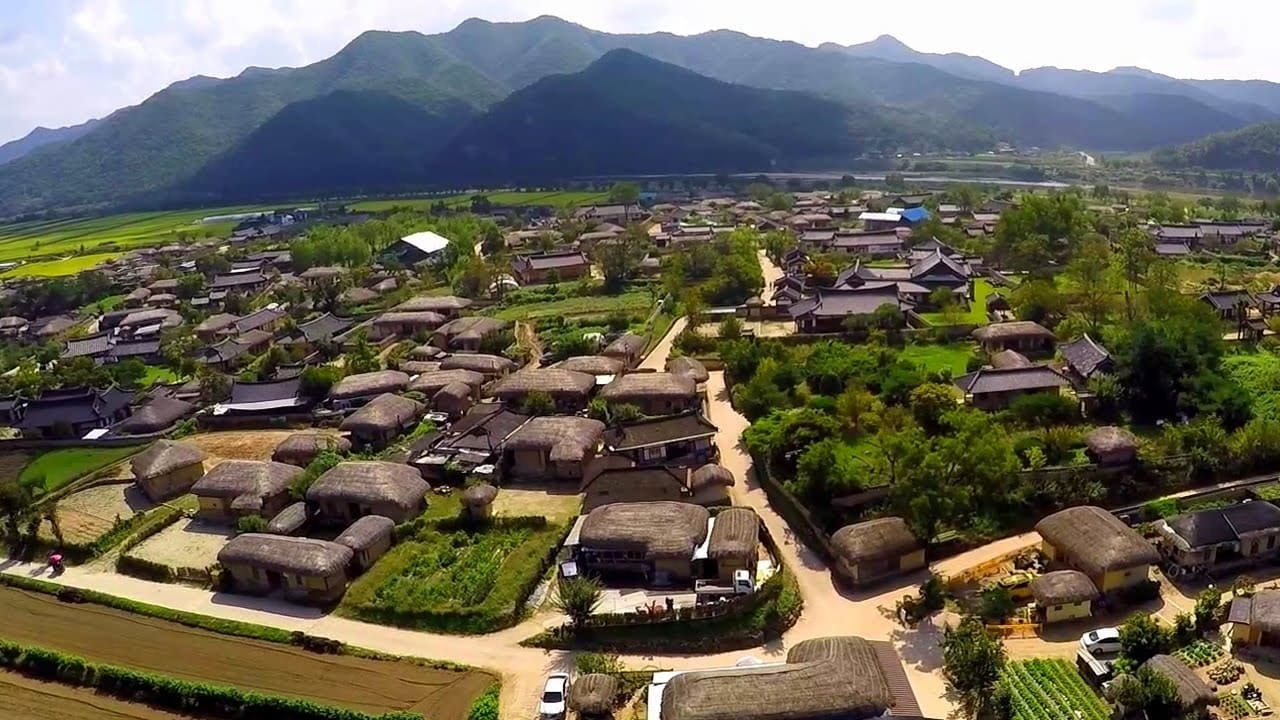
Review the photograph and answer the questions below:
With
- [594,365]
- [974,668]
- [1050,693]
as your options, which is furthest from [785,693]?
[594,365]

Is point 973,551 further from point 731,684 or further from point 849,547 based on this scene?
point 731,684

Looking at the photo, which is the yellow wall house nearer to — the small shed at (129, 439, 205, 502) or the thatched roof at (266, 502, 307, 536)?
the thatched roof at (266, 502, 307, 536)

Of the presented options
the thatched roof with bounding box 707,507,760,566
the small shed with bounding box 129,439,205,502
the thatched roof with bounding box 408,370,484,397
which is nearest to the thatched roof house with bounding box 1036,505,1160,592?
the thatched roof with bounding box 707,507,760,566

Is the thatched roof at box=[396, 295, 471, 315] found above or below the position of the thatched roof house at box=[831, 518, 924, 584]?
above

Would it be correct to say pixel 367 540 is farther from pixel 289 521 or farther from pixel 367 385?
pixel 367 385

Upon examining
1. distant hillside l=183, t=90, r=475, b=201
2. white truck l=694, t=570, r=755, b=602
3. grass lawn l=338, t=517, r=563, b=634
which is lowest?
grass lawn l=338, t=517, r=563, b=634

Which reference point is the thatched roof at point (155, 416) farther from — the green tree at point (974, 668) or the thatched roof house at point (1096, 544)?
the thatched roof house at point (1096, 544)

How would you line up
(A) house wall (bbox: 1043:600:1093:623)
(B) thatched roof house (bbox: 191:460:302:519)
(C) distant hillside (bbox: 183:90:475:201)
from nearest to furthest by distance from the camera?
(A) house wall (bbox: 1043:600:1093:623), (B) thatched roof house (bbox: 191:460:302:519), (C) distant hillside (bbox: 183:90:475:201)

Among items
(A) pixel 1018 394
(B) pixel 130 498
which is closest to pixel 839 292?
(A) pixel 1018 394
